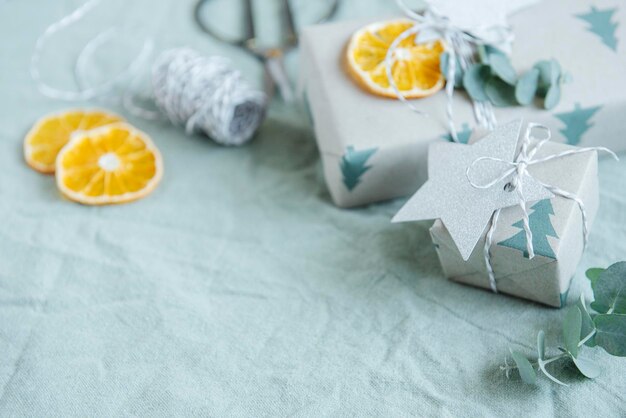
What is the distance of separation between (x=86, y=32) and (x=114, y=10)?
0.17 feet

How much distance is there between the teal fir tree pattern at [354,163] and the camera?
69cm

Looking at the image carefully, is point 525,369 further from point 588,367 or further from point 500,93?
point 500,93

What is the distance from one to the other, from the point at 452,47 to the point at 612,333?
32 centimetres

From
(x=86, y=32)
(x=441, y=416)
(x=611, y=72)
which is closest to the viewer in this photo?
(x=441, y=416)

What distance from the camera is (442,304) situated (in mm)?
662

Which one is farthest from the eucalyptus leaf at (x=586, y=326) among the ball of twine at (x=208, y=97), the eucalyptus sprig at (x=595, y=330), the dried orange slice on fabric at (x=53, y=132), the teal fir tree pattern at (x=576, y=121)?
the dried orange slice on fabric at (x=53, y=132)

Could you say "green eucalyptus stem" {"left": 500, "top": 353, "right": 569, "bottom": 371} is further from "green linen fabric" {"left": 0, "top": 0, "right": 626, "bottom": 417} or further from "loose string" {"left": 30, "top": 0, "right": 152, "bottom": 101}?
"loose string" {"left": 30, "top": 0, "right": 152, "bottom": 101}

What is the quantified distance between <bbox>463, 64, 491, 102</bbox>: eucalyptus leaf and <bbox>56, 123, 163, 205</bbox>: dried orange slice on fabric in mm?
340

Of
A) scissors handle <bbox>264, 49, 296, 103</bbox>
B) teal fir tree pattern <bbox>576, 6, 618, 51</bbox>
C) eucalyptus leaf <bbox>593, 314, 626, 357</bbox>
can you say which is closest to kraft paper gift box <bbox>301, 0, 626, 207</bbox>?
teal fir tree pattern <bbox>576, 6, 618, 51</bbox>

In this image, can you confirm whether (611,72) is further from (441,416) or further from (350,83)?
(441,416)

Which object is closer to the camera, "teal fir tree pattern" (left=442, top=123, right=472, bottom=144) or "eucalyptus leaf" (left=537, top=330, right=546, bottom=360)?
"eucalyptus leaf" (left=537, top=330, right=546, bottom=360)

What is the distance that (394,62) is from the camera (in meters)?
0.73

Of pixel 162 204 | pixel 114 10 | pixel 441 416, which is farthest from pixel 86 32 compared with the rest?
pixel 441 416

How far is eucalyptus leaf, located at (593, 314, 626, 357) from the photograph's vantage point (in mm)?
562
